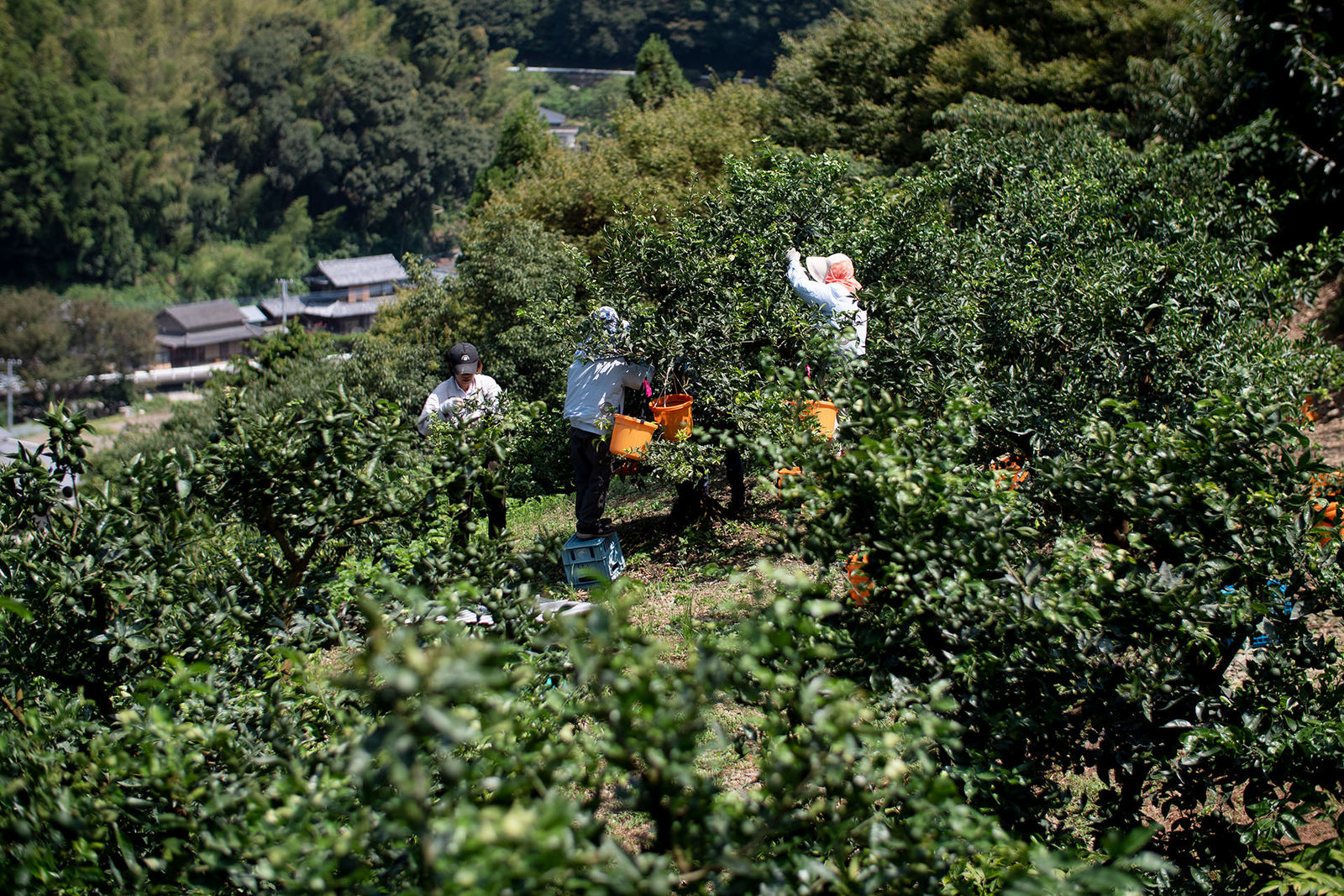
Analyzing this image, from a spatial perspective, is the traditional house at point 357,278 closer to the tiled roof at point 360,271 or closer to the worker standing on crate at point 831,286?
the tiled roof at point 360,271

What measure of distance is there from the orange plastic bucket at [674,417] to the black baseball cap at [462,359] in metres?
1.28

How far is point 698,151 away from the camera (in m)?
14.2

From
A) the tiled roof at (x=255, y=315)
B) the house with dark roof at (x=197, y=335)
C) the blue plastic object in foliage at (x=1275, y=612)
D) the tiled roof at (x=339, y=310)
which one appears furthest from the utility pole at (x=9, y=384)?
the blue plastic object in foliage at (x=1275, y=612)

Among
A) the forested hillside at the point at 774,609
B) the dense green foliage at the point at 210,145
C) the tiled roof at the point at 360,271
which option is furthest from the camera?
the tiled roof at the point at 360,271

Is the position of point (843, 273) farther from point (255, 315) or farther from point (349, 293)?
point (255, 315)

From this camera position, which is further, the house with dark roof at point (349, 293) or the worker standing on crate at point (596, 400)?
the house with dark roof at point (349, 293)

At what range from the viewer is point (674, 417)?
17.3ft

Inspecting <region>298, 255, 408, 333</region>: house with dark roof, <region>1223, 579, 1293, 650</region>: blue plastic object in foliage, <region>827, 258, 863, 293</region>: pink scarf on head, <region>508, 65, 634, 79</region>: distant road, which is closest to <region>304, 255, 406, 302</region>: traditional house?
<region>298, 255, 408, 333</region>: house with dark roof

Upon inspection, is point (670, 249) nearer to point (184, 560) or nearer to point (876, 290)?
point (876, 290)

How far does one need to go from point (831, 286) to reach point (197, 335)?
176 ft

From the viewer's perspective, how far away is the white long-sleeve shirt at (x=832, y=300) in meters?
5.05

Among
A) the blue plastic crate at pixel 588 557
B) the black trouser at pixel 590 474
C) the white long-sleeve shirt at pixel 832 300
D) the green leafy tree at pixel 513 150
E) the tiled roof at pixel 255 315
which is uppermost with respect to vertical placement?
the white long-sleeve shirt at pixel 832 300

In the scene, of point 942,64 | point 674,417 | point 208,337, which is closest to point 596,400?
point 674,417

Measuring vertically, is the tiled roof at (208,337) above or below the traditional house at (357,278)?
below
